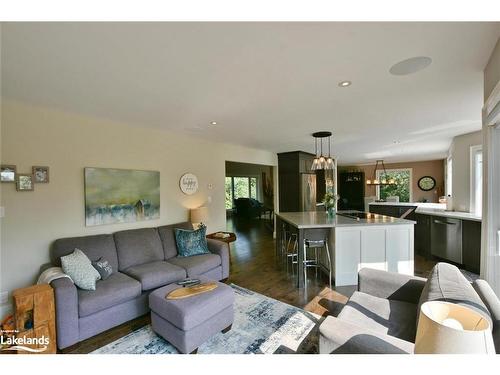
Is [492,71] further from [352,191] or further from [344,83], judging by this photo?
[352,191]

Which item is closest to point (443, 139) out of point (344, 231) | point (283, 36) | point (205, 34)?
point (344, 231)

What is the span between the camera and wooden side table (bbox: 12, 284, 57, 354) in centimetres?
185

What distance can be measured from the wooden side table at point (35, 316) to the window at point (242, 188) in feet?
31.6

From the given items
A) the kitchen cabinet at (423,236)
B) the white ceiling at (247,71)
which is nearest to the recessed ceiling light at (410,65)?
the white ceiling at (247,71)

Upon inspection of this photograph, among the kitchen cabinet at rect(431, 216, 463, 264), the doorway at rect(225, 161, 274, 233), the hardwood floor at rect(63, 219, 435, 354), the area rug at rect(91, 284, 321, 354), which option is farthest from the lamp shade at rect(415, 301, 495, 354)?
the doorway at rect(225, 161, 274, 233)

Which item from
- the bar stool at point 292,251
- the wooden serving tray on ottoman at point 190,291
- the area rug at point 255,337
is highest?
the wooden serving tray on ottoman at point 190,291

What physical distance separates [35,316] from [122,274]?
33.1 inches

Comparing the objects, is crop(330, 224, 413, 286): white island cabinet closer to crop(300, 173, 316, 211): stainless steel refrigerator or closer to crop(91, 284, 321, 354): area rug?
crop(91, 284, 321, 354): area rug

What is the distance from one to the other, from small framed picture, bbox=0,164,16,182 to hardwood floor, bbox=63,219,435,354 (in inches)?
71.0

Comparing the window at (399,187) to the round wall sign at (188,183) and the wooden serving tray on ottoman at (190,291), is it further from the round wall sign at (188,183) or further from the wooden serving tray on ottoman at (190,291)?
the wooden serving tray on ottoman at (190,291)

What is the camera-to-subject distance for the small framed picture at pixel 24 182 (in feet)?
7.97

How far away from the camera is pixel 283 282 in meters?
3.35
